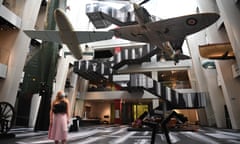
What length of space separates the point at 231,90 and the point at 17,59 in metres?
11.6

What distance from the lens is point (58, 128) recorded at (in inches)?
154

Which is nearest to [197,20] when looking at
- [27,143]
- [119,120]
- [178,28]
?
[178,28]

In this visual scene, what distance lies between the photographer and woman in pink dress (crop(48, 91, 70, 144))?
392cm

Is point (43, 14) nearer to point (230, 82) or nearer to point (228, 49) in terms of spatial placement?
point (228, 49)

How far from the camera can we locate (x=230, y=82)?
11359 millimetres

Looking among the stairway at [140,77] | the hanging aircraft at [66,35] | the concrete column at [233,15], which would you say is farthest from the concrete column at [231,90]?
the hanging aircraft at [66,35]

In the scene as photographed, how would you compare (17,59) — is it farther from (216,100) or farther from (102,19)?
(216,100)

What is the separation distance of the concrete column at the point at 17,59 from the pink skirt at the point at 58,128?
6188 mm

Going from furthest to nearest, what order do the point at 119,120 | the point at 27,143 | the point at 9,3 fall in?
the point at 119,120 < the point at 9,3 < the point at 27,143

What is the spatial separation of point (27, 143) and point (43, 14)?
1105 cm

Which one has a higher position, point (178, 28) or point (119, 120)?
point (178, 28)

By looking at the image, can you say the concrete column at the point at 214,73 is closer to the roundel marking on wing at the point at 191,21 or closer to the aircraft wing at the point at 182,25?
the aircraft wing at the point at 182,25

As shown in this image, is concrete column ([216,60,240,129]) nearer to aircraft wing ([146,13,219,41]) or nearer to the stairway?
aircraft wing ([146,13,219,41])

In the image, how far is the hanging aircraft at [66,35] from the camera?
8.46m
